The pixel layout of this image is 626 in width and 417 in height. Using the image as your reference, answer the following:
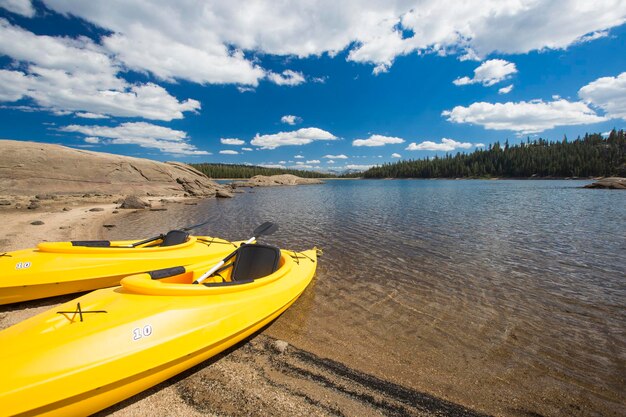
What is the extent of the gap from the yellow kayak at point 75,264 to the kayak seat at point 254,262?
1.55 meters

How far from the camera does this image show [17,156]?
2778 cm

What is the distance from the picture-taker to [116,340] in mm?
3316

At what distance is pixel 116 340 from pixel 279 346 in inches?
99.2

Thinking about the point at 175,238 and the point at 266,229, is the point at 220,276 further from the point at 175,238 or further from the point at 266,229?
the point at 175,238

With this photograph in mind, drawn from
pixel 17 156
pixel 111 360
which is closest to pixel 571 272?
pixel 111 360

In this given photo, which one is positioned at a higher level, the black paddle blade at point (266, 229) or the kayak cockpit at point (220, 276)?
the black paddle blade at point (266, 229)

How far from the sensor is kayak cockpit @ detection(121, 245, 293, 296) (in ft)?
13.7

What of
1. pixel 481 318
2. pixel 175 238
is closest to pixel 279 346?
pixel 481 318

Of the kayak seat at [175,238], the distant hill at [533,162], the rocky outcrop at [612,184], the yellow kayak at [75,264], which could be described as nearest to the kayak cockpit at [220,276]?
the yellow kayak at [75,264]

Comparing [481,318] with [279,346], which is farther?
[481,318]

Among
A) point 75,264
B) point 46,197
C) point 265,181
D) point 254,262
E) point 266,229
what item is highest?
point 265,181

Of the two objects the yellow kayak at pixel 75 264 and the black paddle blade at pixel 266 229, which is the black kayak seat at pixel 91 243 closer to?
the yellow kayak at pixel 75 264

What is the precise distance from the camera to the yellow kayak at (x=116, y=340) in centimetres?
276

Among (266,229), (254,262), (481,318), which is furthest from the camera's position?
(266,229)
